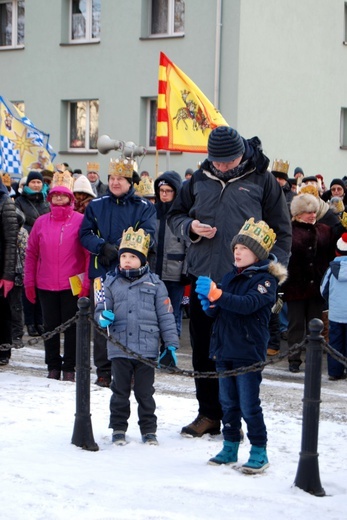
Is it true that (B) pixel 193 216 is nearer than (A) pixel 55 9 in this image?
Yes

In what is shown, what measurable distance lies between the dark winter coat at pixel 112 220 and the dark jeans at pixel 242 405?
2933 millimetres

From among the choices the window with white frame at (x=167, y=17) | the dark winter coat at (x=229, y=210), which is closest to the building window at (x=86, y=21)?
the window with white frame at (x=167, y=17)

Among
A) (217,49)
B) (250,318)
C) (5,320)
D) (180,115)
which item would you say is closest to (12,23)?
(217,49)

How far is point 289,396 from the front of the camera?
395 inches

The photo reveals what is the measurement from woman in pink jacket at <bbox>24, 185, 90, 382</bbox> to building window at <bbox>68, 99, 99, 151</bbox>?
60.9 ft

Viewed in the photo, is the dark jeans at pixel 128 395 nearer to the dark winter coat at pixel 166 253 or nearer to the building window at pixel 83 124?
the dark winter coat at pixel 166 253

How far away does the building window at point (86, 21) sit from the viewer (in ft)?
94.1

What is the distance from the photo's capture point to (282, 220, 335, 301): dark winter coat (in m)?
11.9

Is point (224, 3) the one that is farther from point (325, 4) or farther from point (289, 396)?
point (289, 396)

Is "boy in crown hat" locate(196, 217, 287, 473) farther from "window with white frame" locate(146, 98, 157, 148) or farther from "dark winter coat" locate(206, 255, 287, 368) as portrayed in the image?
"window with white frame" locate(146, 98, 157, 148)

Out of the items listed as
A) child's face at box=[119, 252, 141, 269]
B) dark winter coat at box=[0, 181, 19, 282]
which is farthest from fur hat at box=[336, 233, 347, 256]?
child's face at box=[119, 252, 141, 269]

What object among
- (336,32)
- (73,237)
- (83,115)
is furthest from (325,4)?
(73,237)

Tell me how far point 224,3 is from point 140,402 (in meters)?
19.7

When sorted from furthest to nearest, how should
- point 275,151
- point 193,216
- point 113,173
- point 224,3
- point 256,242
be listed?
point 275,151 → point 224,3 → point 113,173 → point 193,216 → point 256,242
